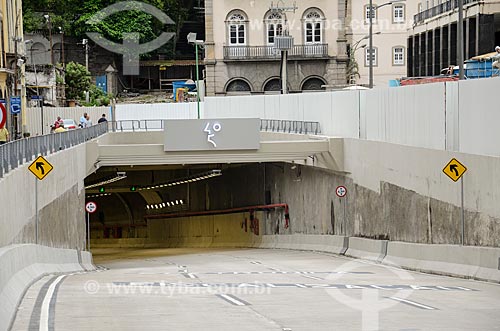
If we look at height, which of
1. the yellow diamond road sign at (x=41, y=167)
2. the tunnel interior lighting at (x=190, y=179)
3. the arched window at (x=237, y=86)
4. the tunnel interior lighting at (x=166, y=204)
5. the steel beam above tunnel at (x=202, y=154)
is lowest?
the tunnel interior lighting at (x=166, y=204)

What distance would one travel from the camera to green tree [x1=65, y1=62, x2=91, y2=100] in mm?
95438

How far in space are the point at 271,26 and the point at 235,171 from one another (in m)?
25.7

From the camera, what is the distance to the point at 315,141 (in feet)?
162

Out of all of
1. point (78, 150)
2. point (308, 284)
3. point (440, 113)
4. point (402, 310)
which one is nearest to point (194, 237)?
point (78, 150)

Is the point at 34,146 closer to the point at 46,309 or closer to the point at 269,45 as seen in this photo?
the point at 46,309

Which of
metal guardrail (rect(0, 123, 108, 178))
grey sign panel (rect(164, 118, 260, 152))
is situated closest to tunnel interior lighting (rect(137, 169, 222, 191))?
grey sign panel (rect(164, 118, 260, 152))

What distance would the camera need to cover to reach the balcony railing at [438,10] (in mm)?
78438

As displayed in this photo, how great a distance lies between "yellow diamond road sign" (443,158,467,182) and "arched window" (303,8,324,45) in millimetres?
60433

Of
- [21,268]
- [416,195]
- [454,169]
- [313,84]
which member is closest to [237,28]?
[313,84]

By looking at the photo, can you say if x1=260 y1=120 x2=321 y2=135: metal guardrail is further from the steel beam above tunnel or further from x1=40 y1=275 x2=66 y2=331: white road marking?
x1=40 y1=275 x2=66 y2=331: white road marking

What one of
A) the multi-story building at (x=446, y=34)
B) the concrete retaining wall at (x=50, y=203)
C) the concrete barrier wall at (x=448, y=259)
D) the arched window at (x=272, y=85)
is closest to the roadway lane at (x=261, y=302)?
the concrete barrier wall at (x=448, y=259)

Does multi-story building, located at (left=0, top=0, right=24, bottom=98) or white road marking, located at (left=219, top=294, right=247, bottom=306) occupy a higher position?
multi-story building, located at (left=0, top=0, right=24, bottom=98)

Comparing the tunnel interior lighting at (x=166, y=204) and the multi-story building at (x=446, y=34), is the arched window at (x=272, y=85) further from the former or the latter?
the tunnel interior lighting at (x=166, y=204)

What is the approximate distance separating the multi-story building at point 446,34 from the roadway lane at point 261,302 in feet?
133
